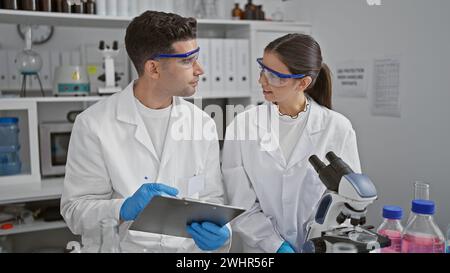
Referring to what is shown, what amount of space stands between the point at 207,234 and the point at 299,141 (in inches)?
18.4

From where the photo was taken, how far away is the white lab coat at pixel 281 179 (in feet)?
4.48

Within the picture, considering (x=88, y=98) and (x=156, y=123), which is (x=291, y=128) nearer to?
(x=156, y=123)

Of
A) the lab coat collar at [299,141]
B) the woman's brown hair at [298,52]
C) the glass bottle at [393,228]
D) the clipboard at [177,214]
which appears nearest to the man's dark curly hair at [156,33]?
the woman's brown hair at [298,52]

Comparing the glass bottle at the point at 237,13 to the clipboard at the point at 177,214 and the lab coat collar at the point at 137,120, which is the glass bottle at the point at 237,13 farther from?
the clipboard at the point at 177,214

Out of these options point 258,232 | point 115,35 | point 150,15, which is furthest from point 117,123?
point 115,35

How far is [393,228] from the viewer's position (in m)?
1.01

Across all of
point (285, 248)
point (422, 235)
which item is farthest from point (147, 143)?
point (422, 235)

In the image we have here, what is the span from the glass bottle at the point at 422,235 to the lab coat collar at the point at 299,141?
460mm

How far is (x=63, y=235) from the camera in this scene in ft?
8.76

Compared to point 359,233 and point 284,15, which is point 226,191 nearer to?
point 359,233

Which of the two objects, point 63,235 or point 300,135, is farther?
point 63,235

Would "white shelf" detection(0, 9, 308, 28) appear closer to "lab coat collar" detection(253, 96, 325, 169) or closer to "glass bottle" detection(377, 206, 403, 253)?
"lab coat collar" detection(253, 96, 325, 169)

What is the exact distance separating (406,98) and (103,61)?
1652mm

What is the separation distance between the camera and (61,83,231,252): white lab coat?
133 centimetres
